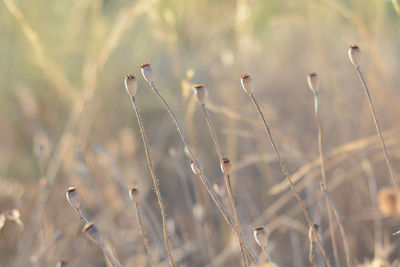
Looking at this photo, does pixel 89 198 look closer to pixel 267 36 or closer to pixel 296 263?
pixel 296 263

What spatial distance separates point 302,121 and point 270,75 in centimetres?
75

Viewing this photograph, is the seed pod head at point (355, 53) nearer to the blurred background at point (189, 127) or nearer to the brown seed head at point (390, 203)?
the blurred background at point (189, 127)

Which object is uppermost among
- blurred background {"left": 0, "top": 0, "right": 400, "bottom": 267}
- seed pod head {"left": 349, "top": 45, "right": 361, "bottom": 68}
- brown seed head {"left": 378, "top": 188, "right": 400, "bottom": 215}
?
blurred background {"left": 0, "top": 0, "right": 400, "bottom": 267}

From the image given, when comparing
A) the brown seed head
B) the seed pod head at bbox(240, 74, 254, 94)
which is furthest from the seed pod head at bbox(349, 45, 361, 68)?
the brown seed head

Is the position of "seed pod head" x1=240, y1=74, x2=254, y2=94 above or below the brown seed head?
above

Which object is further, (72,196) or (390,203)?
(390,203)

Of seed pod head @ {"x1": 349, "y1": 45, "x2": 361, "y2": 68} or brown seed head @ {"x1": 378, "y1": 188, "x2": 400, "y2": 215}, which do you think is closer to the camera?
seed pod head @ {"x1": 349, "y1": 45, "x2": 361, "y2": 68}

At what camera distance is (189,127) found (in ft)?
3.63

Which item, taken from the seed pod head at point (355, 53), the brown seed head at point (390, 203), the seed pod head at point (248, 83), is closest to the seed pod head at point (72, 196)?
the seed pod head at point (248, 83)

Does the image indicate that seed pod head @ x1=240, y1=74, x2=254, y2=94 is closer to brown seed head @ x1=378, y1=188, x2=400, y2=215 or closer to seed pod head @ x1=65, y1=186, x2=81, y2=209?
seed pod head @ x1=65, y1=186, x2=81, y2=209

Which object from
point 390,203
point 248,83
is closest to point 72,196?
point 248,83

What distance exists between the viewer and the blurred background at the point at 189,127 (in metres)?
1.18

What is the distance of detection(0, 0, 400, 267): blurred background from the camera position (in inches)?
46.3

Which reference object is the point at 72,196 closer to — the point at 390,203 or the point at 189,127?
the point at 189,127
